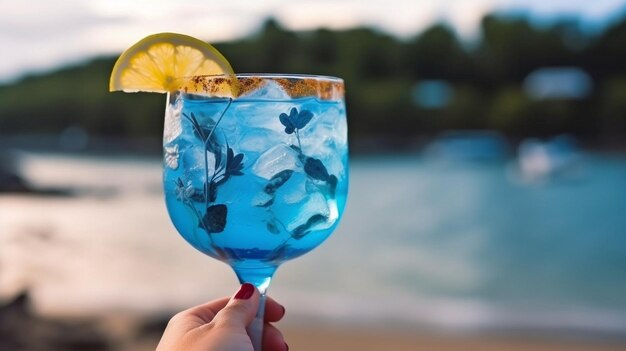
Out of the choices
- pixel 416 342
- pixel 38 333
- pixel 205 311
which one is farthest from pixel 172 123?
pixel 416 342

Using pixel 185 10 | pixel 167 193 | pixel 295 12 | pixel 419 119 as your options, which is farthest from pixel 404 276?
pixel 167 193

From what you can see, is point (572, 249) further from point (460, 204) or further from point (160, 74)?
point (160, 74)

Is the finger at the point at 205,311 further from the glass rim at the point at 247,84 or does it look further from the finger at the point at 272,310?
the glass rim at the point at 247,84

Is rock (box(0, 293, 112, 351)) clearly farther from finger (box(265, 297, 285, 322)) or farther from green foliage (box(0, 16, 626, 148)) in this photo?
finger (box(265, 297, 285, 322))

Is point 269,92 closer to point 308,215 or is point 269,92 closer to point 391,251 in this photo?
point 308,215

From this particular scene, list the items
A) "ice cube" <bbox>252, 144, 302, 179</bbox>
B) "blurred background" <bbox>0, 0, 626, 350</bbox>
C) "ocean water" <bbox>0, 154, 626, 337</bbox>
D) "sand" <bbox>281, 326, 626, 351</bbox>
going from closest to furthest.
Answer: "ice cube" <bbox>252, 144, 302, 179</bbox> < "sand" <bbox>281, 326, 626, 351</bbox> < "blurred background" <bbox>0, 0, 626, 350</bbox> < "ocean water" <bbox>0, 154, 626, 337</bbox>

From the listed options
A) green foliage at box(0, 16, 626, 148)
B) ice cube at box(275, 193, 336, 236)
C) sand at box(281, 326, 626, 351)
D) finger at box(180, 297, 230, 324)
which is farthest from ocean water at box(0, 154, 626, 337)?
ice cube at box(275, 193, 336, 236)

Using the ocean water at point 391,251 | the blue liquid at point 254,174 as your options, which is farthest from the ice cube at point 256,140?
the ocean water at point 391,251
